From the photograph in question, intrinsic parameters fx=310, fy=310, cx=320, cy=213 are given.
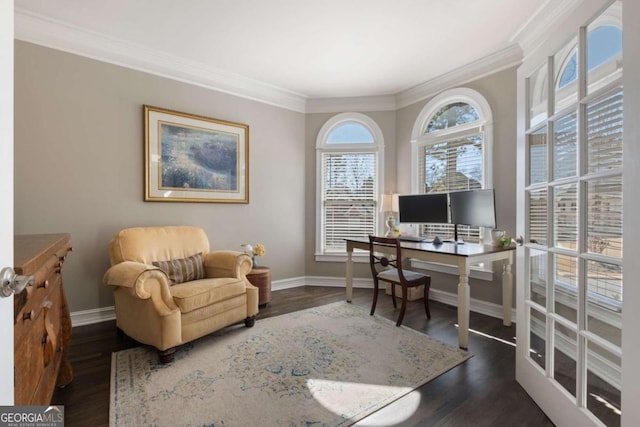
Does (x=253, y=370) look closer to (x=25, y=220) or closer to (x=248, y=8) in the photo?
(x=25, y=220)

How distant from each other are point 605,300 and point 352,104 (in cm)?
387

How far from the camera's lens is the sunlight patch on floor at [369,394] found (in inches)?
66.0

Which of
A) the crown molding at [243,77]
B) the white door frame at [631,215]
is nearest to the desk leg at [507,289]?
the crown molding at [243,77]

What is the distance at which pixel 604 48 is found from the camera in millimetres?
1305

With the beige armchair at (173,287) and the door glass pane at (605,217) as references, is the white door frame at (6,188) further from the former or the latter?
the door glass pane at (605,217)

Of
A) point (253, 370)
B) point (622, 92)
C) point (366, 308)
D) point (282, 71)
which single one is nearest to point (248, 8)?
point (282, 71)

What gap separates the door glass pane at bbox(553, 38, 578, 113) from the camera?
149cm

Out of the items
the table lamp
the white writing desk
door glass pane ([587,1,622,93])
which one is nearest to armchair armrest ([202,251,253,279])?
the white writing desk

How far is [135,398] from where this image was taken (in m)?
1.83

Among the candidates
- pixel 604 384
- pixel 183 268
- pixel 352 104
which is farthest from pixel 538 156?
pixel 352 104

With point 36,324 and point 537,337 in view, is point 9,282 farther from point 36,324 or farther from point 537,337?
point 537,337

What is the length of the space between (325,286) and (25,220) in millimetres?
3388

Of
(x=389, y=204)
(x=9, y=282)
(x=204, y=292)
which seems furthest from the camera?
(x=389, y=204)

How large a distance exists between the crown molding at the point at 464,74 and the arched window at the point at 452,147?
126 mm
